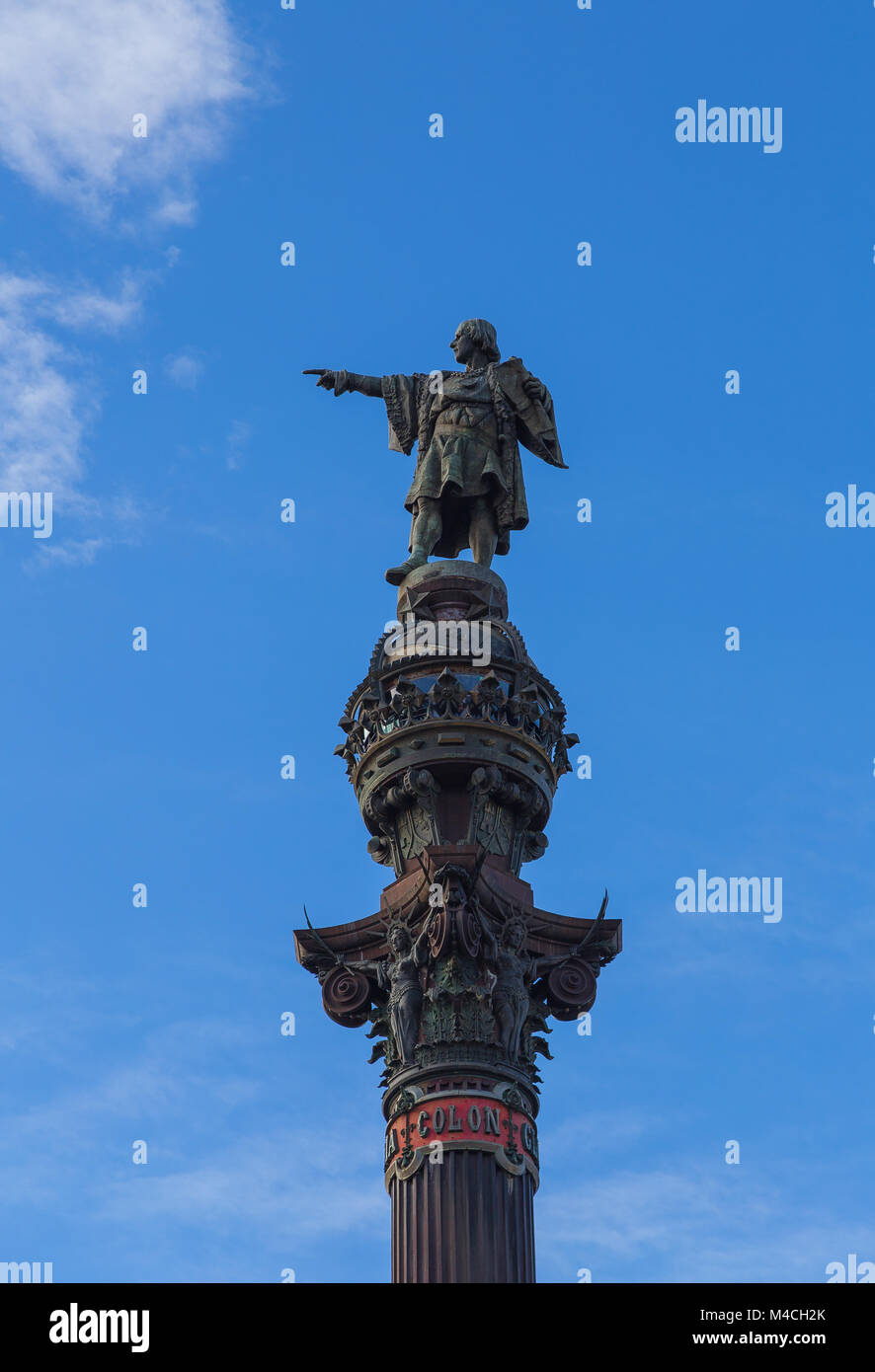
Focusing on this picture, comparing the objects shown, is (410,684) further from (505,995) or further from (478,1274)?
(478,1274)

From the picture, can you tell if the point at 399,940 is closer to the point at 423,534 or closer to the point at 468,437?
the point at 423,534

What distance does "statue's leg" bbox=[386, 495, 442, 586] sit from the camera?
140ft

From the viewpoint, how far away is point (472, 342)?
4547cm

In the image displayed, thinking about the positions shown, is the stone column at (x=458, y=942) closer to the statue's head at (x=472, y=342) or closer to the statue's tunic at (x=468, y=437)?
the statue's tunic at (x=468, y=437)

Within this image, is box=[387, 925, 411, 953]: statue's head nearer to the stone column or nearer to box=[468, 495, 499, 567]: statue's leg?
the stone column

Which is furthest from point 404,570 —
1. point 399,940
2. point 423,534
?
point 399,940

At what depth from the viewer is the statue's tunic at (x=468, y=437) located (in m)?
44.0

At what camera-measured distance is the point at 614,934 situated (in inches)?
1457

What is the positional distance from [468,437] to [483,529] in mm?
1762

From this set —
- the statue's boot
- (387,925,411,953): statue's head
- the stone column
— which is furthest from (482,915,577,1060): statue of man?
the statue's boot

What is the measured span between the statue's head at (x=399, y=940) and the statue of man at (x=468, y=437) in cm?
890
